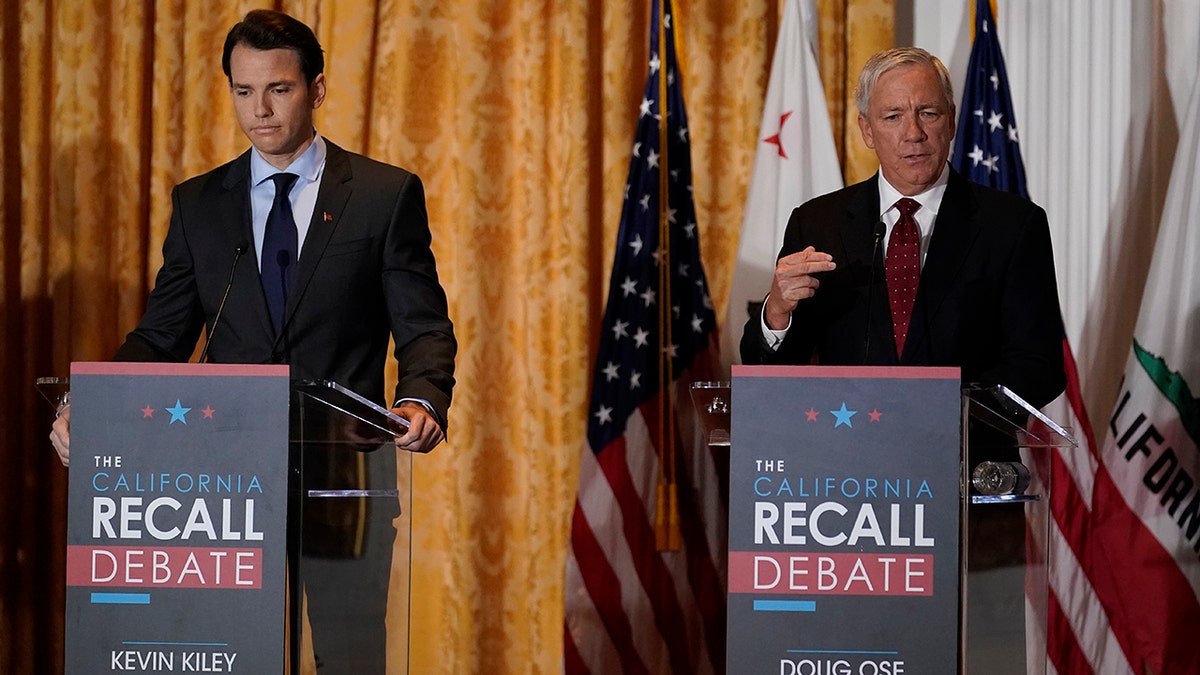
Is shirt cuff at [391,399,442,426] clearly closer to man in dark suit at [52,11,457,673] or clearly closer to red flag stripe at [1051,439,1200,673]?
man in dark suit at [52,11,457,673]

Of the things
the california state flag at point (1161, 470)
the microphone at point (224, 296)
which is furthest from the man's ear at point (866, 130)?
the california state flag at point (1161, 470)

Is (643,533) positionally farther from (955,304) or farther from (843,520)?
(843,520)

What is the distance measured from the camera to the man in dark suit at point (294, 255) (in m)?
2.71

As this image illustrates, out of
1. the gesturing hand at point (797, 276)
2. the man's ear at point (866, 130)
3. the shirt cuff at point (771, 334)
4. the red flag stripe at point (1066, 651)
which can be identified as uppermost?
the man's ear at point (866, 130)

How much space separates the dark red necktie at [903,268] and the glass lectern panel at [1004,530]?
0.62 metres

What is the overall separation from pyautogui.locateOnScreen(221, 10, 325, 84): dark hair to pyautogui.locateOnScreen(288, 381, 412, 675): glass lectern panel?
103 centimetres

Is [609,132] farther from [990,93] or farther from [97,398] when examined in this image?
[97,398]

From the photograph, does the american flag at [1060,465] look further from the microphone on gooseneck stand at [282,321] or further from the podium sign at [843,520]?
the microphone on gooseneck stand at [282,321]

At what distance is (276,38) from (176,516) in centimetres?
120

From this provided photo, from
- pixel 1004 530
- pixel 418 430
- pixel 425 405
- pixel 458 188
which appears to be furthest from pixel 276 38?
pixel 1004 530

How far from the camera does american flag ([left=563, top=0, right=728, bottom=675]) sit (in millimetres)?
4352

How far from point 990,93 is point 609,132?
1270mm

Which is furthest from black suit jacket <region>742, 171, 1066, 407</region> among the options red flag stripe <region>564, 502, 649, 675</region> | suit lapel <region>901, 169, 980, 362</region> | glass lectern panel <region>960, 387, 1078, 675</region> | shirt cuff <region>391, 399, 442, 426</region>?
red flag stripe <region>564, 502, 649, 675</region>

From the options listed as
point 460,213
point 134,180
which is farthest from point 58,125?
point 460,213
